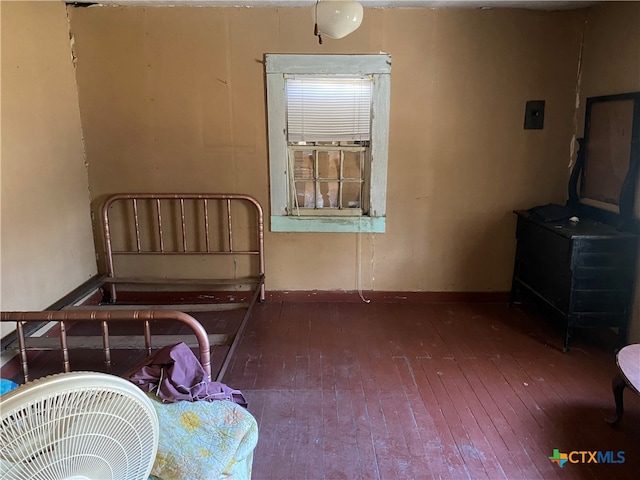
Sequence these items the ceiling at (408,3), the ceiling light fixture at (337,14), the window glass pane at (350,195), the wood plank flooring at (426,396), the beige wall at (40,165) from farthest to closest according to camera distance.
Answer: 1. the window glass pane at (350,195)
2. the ceiling at (408,3)
3. the beige wall at (40,165)
4. the ceiling light fixture at (337,14)
5. the wood plank flooring at (426,396)

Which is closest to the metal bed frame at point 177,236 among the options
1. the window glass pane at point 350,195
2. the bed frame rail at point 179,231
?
the bed frame rail at point 179,231

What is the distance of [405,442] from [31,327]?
2.15 m

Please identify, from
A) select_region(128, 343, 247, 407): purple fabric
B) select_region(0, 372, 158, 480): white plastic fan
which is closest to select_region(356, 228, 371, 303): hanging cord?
select_region(128, 343, 247, 407): purple fabric

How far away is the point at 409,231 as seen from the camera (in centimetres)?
359

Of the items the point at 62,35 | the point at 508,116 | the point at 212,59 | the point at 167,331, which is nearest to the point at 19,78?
the point at 62,35

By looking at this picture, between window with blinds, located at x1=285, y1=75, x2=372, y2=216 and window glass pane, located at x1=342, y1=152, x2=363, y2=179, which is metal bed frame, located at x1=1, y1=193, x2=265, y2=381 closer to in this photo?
window with blinds, located at x1=285, y1=75, x2=372, y2=216

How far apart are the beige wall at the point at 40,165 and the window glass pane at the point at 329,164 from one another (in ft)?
5.98

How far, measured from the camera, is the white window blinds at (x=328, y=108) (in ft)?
10.9

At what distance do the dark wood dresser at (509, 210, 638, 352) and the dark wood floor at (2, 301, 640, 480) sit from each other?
0.24 m

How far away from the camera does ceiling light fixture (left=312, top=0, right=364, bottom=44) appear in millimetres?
2094

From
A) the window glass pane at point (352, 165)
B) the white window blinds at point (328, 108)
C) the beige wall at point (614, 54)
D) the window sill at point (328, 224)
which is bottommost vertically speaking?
the window sill at point (328, 224)

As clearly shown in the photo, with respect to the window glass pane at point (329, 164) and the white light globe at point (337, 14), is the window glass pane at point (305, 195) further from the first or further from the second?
the white light globe at point (337, 14)

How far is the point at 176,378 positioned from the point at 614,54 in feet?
10.7

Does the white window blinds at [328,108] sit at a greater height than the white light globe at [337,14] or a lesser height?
lesser
